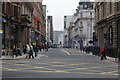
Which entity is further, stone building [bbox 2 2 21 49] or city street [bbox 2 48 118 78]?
stone building [bbox 2 2 21 49]

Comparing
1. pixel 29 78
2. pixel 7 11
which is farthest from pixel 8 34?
pixel 29 78

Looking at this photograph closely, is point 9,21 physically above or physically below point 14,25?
above

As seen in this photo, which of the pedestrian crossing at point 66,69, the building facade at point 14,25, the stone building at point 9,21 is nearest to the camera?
the pedestrian crossing at point 66,69

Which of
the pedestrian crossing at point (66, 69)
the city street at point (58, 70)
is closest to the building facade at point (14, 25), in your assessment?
the city street at point (58, 70)

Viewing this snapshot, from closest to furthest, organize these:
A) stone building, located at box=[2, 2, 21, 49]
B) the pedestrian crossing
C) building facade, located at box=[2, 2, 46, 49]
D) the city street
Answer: the city street, the pedestrian crossing, stone building, located at box=[2, 2, 21, 49], building facade, located at box=[2, 2, 46, 49]

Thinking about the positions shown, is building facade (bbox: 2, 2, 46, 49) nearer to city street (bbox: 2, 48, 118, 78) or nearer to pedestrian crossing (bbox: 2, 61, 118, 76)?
city street (bbox: 2, 48, 118, 78)

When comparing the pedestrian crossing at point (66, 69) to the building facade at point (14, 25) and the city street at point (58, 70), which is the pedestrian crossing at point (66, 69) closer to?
the city street at point (58, 70)

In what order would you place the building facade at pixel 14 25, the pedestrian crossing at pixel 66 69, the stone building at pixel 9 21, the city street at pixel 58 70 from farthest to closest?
the building facade at pixel 14 25, the stone building at pixel 9 21, the pedestrian crossing at pixel 66 69, the city street at pixel 58 70

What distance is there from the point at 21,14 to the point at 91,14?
234ft

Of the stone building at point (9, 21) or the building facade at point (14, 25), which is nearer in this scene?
the stone building at point (9, 21)

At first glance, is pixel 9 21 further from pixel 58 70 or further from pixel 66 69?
pixel 58 70

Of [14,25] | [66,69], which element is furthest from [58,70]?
[14,25]

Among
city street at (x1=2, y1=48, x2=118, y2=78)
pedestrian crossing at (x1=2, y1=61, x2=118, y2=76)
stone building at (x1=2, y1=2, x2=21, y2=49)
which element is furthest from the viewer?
stone building at (x1=2, y1=2, x2=21, y2=49)

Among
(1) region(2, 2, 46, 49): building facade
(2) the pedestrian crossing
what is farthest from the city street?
(1) region(2, 2, 46, 49): building facade
